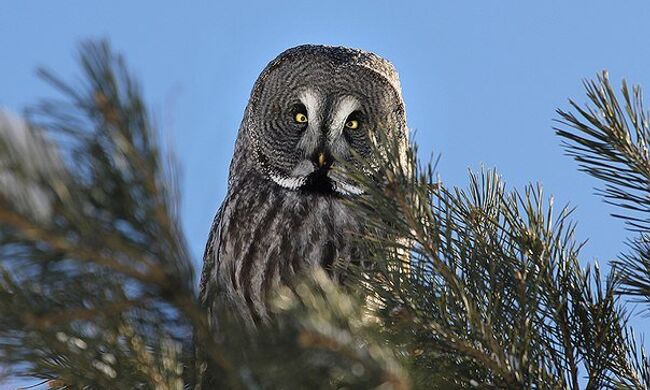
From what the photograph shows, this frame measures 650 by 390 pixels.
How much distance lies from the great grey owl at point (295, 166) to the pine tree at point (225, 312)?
33.6 inches

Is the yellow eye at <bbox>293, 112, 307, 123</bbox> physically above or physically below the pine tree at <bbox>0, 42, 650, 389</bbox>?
above

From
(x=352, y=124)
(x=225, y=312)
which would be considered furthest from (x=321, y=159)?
(x=225, y=312)

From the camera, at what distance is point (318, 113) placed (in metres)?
Result: 2.50

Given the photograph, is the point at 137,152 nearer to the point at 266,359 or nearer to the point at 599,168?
the point at 266,359

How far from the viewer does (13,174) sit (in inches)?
30.5

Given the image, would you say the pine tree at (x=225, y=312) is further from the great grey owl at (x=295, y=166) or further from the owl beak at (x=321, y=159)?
the owl beak at (x=321, y=159)

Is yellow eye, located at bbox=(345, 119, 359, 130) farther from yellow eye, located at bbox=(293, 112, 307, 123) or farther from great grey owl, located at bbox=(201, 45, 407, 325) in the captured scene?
yellow eye, located at bbox=(293, 112, 307, 123)

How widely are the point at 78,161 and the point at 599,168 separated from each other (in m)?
0.83

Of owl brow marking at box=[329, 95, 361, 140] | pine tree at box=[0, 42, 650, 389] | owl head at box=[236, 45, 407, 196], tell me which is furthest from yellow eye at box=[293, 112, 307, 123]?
pine tree at box=[0, 42, 650, 389]

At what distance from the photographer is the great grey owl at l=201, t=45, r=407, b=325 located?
2203 millimetres

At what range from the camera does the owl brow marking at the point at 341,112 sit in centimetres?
243

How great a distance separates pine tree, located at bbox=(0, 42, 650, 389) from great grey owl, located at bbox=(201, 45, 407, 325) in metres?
0.85

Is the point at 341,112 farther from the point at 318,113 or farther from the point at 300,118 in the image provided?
the point at 300,118

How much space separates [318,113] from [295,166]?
17 cm
